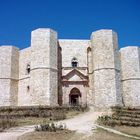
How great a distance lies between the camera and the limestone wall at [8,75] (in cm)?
3312

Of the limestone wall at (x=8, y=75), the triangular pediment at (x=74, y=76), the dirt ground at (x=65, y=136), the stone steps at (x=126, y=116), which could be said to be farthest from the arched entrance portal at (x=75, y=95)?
the dirt ground at (x=65, y=136)

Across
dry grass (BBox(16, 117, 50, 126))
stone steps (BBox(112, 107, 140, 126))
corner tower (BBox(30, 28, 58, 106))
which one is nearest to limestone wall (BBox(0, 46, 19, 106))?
corner tower (BBox(30, 28, 58, 106))

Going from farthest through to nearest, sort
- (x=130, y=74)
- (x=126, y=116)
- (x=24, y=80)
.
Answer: (x=24, y=80) < (x=130, y=74) < (x=126, y=116)

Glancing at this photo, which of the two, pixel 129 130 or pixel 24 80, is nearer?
pixel 129 130

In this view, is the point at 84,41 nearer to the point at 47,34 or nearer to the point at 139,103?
the point at 47,34

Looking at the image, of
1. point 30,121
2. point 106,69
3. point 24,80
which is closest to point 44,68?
point 24,80

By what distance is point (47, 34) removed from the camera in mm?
30953

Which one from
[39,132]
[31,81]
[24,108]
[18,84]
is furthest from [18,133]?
[18,84]

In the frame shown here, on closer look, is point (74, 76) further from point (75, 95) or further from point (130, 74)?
point (130, 74)

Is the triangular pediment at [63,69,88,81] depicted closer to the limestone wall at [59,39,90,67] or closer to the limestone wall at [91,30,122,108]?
the limestone wall at [59,39,90,67]

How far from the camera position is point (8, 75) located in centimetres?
3372

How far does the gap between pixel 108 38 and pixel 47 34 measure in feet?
21.0

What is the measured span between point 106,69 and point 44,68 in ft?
20.6

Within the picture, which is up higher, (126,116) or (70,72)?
(70,72)
